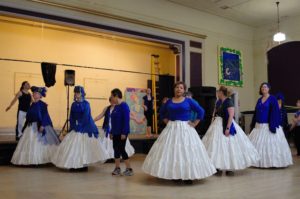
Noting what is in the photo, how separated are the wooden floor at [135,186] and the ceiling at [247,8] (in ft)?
21.4

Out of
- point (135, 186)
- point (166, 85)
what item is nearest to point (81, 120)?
point (135, 186)

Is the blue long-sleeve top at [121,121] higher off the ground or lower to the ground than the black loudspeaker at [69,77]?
lower

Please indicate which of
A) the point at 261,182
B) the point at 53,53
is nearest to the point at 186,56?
the point at 53,53

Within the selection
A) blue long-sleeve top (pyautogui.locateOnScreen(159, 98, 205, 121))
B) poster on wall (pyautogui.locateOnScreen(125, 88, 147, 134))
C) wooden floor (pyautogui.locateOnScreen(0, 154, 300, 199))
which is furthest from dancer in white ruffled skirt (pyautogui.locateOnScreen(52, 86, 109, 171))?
poster on wall (pyautogui.locateOnScreen(125, 88, 147, 134))

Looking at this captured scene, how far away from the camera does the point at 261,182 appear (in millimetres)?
4715

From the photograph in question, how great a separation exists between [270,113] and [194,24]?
5.82m

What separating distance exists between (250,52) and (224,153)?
8.80 m

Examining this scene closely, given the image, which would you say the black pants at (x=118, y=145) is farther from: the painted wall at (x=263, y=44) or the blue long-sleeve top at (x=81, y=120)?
the painted wall at (x=263, y=44)

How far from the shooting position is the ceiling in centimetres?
1065

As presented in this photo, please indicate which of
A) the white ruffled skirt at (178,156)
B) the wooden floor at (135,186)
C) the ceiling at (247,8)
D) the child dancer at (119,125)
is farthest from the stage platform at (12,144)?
the ceiling at (247,8)

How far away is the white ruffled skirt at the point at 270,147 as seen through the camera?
6.04 metres

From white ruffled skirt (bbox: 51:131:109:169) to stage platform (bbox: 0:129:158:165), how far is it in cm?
140

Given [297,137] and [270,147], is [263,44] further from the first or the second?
[270,147]

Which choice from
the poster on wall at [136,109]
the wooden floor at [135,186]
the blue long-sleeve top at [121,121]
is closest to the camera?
the wooden floor at [135,186]
